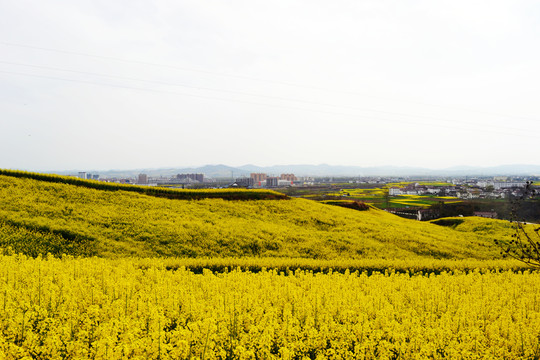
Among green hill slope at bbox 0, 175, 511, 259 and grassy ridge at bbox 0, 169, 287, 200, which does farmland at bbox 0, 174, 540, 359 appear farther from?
grassy ridge at bbox 0, 169, 287, 200

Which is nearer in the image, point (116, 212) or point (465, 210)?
point (116, 212)

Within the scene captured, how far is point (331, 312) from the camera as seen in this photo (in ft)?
22.6

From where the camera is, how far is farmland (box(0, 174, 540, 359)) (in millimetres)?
5215

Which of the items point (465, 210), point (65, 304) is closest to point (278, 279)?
point (65, 304)

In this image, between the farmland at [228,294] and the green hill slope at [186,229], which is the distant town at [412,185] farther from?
the green hill slope at [186,229]

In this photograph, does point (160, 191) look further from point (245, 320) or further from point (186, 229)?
point (245, 320)

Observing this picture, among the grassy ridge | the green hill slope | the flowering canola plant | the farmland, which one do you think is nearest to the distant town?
the grassy ridge

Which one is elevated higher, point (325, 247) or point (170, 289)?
point (170, 289)

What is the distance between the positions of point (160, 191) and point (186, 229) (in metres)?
8.09

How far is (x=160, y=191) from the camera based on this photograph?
25172 millimetres

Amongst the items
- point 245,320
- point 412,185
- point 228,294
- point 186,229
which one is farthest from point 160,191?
point 412,185

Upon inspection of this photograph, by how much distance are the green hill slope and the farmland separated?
10cm

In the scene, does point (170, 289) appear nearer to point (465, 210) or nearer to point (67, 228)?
point (67, 228)

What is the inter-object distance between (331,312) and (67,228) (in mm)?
14261
